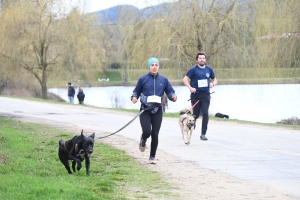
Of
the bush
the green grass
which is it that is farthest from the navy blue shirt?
the bush

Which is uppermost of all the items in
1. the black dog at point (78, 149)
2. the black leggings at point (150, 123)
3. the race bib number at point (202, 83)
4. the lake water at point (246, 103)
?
the race bib number at point (202, 83)

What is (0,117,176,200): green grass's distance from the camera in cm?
738

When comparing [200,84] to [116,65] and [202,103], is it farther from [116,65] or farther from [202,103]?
[116,65]

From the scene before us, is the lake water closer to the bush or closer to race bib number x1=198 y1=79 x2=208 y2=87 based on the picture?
the bush

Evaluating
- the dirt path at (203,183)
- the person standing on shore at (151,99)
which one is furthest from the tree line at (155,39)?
the dirt path at (203,183)

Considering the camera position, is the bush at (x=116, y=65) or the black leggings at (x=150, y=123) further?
the bush at (x=116, y=65)

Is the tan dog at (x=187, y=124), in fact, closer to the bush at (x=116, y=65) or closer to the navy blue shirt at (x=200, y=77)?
the navy blue shirt at (x=200, y=77)

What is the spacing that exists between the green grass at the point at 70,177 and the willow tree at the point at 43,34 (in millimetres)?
32633

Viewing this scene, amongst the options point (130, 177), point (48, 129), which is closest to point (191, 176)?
point (130, 177)

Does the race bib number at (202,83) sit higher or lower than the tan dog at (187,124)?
higher

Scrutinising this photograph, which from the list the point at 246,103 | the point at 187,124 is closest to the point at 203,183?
the point at 187,124

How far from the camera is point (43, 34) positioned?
46.2 metres

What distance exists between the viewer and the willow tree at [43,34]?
44.9 metres

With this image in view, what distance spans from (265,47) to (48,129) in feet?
32.0
